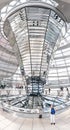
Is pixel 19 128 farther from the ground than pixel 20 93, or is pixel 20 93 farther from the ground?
pixel 20 93

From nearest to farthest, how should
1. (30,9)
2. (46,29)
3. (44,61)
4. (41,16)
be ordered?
(30,9)
(41,16)
(46,29)
(44,61)

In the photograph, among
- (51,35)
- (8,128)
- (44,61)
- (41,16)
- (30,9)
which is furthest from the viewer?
(44,61)

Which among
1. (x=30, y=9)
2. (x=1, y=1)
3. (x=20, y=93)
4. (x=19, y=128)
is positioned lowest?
(x=19, y=128)

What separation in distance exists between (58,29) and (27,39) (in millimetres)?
5284

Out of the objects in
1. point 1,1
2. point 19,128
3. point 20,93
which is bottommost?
point 19,128

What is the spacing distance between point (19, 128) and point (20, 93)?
91.9 ft

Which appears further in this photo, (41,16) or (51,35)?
(51,35)

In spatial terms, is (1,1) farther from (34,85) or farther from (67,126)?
(34,85)

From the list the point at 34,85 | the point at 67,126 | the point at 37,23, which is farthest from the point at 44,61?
the point at 67,126

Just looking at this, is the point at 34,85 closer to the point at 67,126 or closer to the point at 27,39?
the point at 27,39

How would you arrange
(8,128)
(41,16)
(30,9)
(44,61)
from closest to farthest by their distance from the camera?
(8,128)
(30,9)
(41,16)
(44,61)

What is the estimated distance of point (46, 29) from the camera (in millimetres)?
34812

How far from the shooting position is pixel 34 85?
125ft

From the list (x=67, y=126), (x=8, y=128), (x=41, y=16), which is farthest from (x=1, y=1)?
(x=41, y=16)
